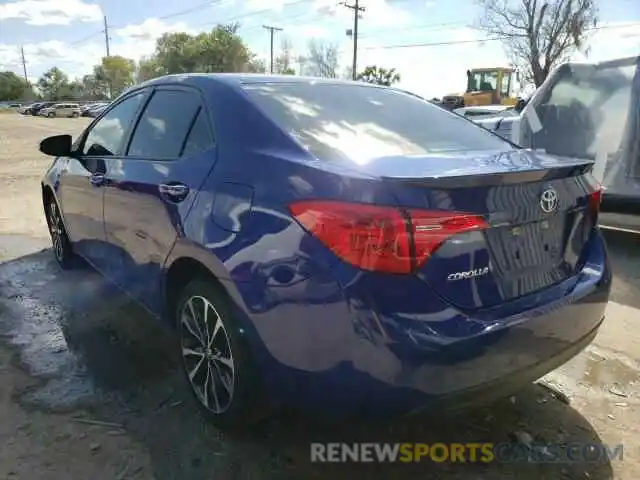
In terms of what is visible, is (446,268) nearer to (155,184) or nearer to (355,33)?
(155,184)

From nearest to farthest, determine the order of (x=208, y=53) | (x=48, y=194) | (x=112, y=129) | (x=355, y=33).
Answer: (x=112, y=129) → (x=48, y=194) → (x=355, y=33) → (x=208, y=53)

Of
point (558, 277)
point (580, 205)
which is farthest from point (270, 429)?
point (580, 205)

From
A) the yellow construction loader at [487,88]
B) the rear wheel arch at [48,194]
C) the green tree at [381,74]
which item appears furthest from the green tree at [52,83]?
the rear wheel arch at [48,194]

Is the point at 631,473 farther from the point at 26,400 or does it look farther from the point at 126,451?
the point at 26,400

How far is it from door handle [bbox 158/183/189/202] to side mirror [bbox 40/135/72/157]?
1.85m

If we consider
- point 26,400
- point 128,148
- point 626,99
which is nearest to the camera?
point 26,400

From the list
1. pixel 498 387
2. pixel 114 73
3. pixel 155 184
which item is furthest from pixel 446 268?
pixel 114 73

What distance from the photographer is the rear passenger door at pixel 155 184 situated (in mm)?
2557

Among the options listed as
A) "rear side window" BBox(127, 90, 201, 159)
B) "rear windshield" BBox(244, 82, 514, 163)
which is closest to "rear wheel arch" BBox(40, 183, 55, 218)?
"rear side window" BBox(127, 90, 201, 159)

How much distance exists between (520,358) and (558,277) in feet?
1.40

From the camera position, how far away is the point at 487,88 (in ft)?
90.0

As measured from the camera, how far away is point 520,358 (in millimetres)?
2021

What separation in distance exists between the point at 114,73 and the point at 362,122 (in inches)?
3507

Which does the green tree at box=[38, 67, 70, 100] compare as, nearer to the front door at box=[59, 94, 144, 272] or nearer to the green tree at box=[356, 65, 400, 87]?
the green tree at box=[356, 65, 400, 87]
